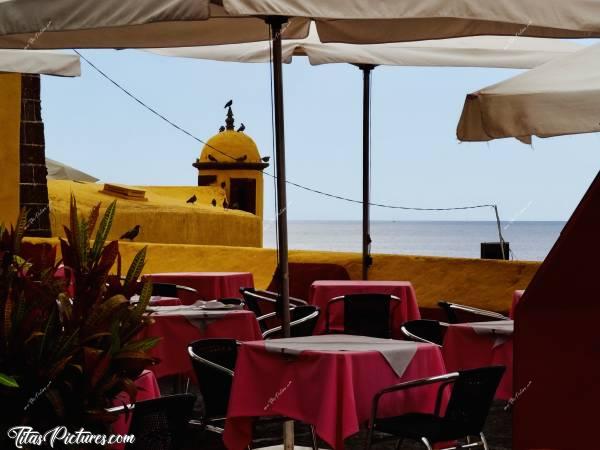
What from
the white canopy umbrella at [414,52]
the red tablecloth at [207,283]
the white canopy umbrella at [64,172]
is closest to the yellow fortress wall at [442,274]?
the red tablecloth at [207,283]

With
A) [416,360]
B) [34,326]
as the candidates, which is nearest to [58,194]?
[416,360]

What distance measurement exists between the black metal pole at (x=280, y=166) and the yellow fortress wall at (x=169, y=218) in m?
18.9

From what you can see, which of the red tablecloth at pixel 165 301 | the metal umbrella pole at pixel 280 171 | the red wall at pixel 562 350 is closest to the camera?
the red wall at pixel 562 350

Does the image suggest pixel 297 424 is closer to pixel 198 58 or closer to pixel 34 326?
pixel 198 58

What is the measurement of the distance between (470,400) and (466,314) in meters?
4.66

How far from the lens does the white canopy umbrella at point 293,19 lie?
217 inches

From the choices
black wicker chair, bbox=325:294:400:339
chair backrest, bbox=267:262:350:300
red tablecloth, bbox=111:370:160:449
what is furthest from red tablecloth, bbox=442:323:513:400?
chair backrest, bbox=267:262:350:300

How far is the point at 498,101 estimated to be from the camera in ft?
25.9

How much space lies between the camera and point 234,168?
35.6 meters

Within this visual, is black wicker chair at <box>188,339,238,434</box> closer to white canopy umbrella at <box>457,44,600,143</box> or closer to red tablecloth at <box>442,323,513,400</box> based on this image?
red tablecloth at <box>442,323,513,400</box>

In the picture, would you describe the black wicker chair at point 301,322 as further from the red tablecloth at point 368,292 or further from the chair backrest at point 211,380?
the red tablecloth at point 368,292

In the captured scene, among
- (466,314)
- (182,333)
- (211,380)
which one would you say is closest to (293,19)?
(182,333)

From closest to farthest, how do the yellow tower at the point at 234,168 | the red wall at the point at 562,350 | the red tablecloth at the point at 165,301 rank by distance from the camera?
the red wall at the point at 562,350
the red tablecloth at the point at 165,301
the yellow tower at the point at 234,168

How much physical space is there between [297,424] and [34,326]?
448 cm
